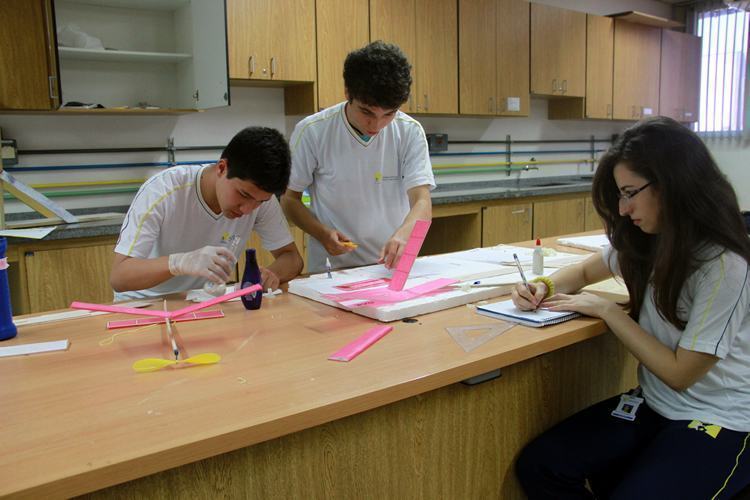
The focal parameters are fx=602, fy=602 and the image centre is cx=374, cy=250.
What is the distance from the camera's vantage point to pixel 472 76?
14.4ft

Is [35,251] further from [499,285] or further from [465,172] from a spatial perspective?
[465,172]

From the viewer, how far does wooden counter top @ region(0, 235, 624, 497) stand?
83 cm

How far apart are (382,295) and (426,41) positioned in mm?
2943

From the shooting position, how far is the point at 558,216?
469 centimetres

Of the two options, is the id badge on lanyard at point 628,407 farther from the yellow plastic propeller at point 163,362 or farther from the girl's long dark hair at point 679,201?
the yellow plastic propeller at point 163,362

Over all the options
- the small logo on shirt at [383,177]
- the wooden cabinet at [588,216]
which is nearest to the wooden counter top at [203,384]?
the small logo on shirt at [383,177]

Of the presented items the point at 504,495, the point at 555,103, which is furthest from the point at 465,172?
the point at 504,495

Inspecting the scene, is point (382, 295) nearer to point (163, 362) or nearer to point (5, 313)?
point (163, 362)

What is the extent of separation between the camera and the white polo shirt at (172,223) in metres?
1.73

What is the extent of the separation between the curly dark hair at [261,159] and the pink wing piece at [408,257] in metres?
0.39

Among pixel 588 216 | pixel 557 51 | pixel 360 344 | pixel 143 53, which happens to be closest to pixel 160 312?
pixel 360 344

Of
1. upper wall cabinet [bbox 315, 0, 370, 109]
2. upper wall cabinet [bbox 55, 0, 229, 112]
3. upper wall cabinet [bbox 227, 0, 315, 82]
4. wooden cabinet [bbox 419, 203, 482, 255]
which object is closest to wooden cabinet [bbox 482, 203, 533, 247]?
wooden cabinet [bbox 419, 203, 482, 255]

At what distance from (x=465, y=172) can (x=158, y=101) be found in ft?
8.19

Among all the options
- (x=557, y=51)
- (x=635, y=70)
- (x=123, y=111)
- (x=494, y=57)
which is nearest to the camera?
(x=123, y=111)
